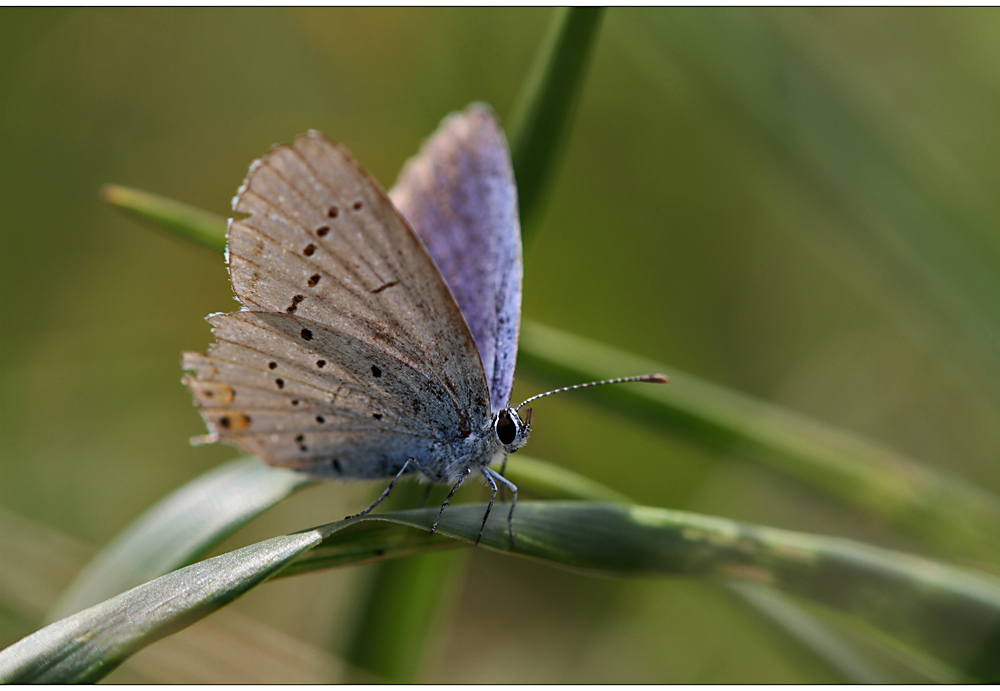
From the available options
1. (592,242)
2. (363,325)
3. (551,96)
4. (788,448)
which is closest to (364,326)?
(363,325)

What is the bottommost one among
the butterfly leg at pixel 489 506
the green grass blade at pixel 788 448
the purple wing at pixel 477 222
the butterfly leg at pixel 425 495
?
the butterfly leg at pixel 425 495

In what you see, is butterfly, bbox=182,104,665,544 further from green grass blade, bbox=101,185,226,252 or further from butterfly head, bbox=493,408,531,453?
green grass blade, bbox=101,185,226,252

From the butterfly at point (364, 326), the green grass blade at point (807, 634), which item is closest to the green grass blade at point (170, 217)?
the butterfly at point (364, 326)

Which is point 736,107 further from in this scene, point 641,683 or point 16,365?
point 16,365

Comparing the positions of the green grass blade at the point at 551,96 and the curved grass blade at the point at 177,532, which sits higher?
the green grass blade at the point at 551,96

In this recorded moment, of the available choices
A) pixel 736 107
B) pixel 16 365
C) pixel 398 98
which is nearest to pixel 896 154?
pixel 736 107

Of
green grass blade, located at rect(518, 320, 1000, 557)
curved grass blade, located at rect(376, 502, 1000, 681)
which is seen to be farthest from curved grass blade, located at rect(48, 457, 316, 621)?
green grass blade, located at rect(518, 320, 1000, 557)

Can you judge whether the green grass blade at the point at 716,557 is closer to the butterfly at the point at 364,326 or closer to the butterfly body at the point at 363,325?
the butterfly at the point at 364,326
